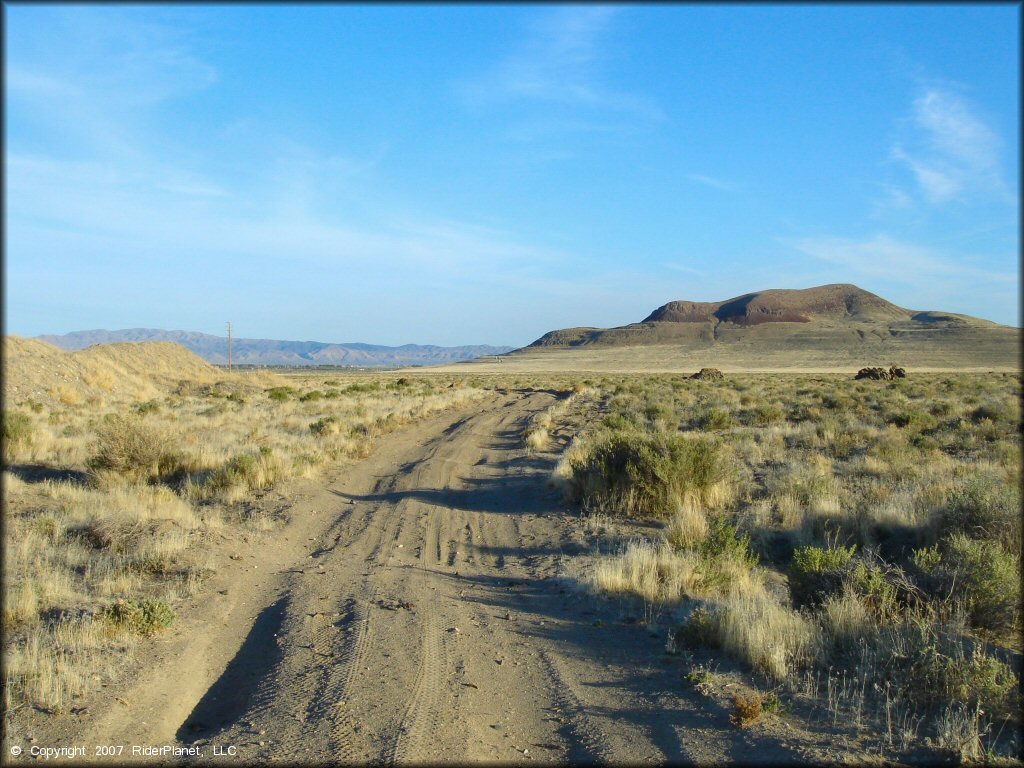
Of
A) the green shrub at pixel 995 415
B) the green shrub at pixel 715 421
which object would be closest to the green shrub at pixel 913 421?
the green shrub at pixel 995 415

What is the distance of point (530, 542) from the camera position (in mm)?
9742

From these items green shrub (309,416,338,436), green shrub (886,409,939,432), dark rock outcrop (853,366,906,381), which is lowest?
green shrub (309,416,338,436)

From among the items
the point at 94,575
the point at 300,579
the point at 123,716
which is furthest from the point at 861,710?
the point at 94,575

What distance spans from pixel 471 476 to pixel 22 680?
401 inches

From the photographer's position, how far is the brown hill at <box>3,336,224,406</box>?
2739 centimetres

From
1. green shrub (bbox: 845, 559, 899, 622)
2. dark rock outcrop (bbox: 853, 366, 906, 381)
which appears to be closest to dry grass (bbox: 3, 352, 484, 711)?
green shrub (bbox: 845, 559, 899, 622)

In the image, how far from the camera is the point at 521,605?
7.16 metres

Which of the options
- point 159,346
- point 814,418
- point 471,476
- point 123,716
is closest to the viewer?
point 123,716

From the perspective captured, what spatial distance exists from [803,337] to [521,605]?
128550 millimetres

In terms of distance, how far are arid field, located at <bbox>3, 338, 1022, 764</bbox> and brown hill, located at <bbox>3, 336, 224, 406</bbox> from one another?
41.1 ft

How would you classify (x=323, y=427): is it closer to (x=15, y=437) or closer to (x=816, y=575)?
(x=15, y=437)

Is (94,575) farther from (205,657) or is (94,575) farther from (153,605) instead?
(205,657)

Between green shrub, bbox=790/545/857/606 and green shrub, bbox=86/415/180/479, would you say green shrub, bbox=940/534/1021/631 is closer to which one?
green shrub, bbox=790/545/857/606

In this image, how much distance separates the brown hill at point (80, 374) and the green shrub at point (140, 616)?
15.8 metres
